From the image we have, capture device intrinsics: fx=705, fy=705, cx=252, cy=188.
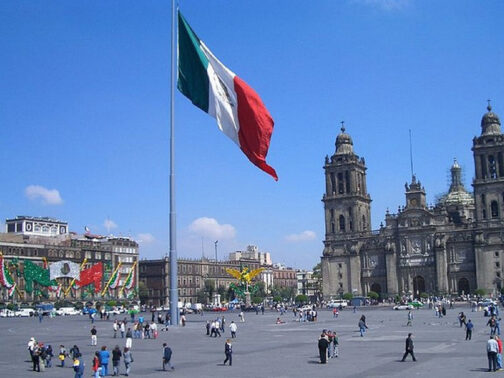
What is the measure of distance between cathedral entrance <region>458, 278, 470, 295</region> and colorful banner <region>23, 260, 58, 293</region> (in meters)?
62.9

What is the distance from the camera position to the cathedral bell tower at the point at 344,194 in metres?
122

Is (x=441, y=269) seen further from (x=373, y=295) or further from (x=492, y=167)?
(x=492, y=167)

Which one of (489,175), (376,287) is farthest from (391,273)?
(489,175)

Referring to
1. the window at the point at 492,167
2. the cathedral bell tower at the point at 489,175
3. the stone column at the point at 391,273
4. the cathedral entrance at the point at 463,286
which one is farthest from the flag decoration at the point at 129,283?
the window at the point at 492,167

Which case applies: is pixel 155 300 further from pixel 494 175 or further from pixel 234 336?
pixel 234 336

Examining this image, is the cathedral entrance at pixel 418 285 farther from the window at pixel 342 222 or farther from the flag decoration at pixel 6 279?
the flag decoration at pixel 6 279

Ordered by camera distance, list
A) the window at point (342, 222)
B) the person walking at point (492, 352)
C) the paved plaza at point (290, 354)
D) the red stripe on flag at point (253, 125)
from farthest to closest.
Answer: the window at point (342, 222), the red stripe on flag at point (253, 125), the paved plaza at point (290, 354), the person walking at point (492, 352)

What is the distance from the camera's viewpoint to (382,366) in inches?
943

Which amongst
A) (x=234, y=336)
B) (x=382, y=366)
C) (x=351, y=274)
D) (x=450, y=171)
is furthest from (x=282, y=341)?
(x=450, y=171)

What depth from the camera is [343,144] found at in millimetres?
126125

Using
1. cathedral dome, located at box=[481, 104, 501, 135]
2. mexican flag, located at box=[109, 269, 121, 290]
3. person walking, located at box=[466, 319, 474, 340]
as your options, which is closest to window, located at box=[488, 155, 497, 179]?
cathedral dome, located at box=[481, 104, 501, 135]

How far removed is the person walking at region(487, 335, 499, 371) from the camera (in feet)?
71.9

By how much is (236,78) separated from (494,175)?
90.5 meters

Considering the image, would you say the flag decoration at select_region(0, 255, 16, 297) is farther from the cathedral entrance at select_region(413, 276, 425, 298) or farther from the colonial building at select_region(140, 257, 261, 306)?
the cathedral entrance at select_region(413, 276, 425, 298)
